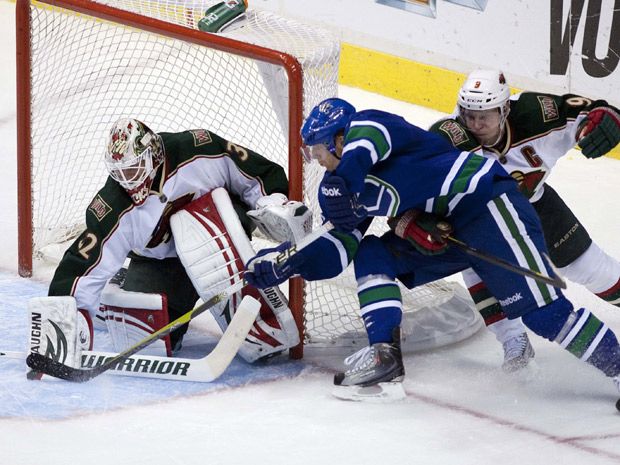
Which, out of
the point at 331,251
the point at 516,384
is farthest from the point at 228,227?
the point at 516,384

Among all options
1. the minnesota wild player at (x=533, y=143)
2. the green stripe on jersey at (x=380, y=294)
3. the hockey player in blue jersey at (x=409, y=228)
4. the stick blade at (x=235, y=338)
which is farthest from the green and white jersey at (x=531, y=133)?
the stick blade at (x=235, y=338)

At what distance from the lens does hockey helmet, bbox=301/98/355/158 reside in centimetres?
315

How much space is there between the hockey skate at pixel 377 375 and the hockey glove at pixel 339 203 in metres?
0.32

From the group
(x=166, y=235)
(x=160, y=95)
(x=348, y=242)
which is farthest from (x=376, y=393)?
(x=160, y=95)

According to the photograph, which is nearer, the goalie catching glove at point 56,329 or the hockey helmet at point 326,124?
the hockey helmet at point 326,124

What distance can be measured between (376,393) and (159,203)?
800 millimetres

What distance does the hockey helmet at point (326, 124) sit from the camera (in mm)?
3152

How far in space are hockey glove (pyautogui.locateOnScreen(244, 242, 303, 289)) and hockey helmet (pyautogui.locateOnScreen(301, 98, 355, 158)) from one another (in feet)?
1.07

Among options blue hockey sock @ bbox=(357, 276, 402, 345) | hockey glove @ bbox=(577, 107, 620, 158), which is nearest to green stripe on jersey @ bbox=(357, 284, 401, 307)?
blue hockey sock @ bbox=(357, 276, 402, 345)

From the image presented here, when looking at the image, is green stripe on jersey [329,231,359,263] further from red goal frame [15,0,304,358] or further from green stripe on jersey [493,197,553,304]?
green stripe on jersey [493,197,553,304]

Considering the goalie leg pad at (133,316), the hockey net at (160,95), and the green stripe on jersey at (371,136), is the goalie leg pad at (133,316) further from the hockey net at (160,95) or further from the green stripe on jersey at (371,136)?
the green stripe on jersey at (371,136)

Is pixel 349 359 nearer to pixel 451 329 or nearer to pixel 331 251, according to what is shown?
pixel 331 251

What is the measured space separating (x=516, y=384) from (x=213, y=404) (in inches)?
31.9

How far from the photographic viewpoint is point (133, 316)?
11.7ft
